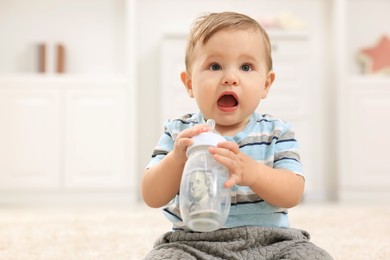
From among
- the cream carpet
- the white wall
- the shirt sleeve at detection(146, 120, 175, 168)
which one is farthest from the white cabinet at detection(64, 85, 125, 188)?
the shirt sleeve at detection(146, 120, 175, 168)

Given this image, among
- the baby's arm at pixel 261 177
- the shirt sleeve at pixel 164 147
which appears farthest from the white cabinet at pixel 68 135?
the baby's arm at pixel 261 177

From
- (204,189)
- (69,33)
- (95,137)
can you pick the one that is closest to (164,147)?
(204,189)

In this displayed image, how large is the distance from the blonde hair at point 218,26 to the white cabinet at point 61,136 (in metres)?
2.22

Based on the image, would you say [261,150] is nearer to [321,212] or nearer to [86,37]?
[321,212]

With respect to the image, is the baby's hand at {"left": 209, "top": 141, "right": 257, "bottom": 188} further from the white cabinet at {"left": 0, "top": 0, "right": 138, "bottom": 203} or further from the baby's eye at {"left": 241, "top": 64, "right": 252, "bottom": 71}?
the white cabinet at {"left": 0, "top": 0, "right": 138, "bottom": 203}

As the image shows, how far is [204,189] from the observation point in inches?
30.7

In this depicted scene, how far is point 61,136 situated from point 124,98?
1.21 feet

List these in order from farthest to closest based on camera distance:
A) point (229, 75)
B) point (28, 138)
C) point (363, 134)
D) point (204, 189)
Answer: point (363, 134) → point (28, 138) → point (229, 75) → point (204, 189)

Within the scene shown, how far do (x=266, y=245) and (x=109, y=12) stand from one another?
279 cm

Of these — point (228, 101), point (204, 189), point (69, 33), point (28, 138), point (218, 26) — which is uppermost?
point (69, 33)

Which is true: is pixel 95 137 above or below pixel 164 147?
below

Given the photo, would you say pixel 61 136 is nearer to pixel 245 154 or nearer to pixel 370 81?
pixel 370 81

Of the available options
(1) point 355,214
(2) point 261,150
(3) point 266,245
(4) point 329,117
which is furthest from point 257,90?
(4) point 329,117

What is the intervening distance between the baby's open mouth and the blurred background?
86.6 inches
